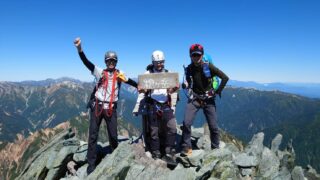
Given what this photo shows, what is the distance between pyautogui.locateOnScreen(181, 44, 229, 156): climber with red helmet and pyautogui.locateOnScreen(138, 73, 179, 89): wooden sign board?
1218mm

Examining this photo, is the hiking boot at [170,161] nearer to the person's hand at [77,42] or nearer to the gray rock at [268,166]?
the gray rock at [268,166]

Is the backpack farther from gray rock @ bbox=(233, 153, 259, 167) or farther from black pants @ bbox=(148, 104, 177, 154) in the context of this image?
gray rock @ bbox=(233, 153, 259, 167)

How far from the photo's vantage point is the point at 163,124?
690 inches

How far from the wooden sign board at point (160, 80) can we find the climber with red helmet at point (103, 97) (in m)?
1.31

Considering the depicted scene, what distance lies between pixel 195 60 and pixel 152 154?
18.4 feet

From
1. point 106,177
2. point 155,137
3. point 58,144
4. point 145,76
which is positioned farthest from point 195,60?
point 58,144

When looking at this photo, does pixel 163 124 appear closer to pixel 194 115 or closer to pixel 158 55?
pixel 194 115

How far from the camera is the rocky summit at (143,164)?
A: 1503cm

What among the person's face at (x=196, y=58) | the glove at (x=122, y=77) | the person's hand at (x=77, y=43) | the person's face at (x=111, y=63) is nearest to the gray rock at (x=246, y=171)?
the person's face at (x=196, y=58)

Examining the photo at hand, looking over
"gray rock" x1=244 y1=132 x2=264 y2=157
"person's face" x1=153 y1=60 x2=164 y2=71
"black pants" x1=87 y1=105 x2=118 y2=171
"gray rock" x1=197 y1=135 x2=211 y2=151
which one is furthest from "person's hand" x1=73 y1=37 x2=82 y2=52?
"gray rock" x1=244 y1=132 x2=264 y2=157

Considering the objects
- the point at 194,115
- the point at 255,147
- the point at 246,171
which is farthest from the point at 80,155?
the point at 255,147

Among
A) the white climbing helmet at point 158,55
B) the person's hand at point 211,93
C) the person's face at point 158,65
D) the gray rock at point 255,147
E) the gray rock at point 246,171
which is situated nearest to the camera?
the white climbing helmet at point 158,55

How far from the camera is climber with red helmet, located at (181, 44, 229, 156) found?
17203mm

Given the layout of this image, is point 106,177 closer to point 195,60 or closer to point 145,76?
point 145,76
